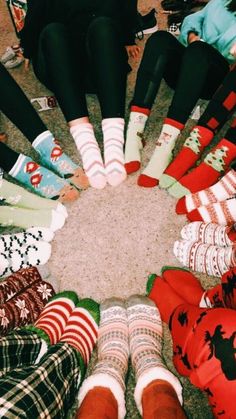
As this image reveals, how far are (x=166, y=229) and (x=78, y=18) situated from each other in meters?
0.89

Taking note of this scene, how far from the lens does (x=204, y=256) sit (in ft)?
4.01

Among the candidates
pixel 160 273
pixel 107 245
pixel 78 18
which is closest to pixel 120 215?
pixel 107 245

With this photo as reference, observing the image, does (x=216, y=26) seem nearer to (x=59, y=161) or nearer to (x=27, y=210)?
(x=59, y=161)

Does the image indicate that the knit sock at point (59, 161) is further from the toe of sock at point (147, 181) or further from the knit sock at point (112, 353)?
the knit sock at point (112, 353)

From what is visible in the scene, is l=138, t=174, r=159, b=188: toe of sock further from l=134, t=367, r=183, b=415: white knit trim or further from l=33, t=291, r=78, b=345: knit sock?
l=134, t=367, r=183, b=415: white knit trim

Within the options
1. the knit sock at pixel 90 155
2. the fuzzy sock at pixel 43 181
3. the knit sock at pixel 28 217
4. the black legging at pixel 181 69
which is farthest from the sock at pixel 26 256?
the black legging at pixel 181 69

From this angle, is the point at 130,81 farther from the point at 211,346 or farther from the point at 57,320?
the point at 211,346

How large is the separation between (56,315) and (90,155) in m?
0.58

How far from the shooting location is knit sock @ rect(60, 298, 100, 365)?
3.59 ft

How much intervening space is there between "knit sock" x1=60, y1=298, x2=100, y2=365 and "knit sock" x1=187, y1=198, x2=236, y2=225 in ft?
1.53

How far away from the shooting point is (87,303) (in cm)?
122

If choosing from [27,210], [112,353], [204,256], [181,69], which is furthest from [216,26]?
[112,353]

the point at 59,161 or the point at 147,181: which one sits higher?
the point at 59,161

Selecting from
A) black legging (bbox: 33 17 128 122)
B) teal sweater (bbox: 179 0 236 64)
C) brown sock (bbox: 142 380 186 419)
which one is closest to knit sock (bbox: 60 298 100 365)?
brown sock (bbox: 142 380 186 419)
